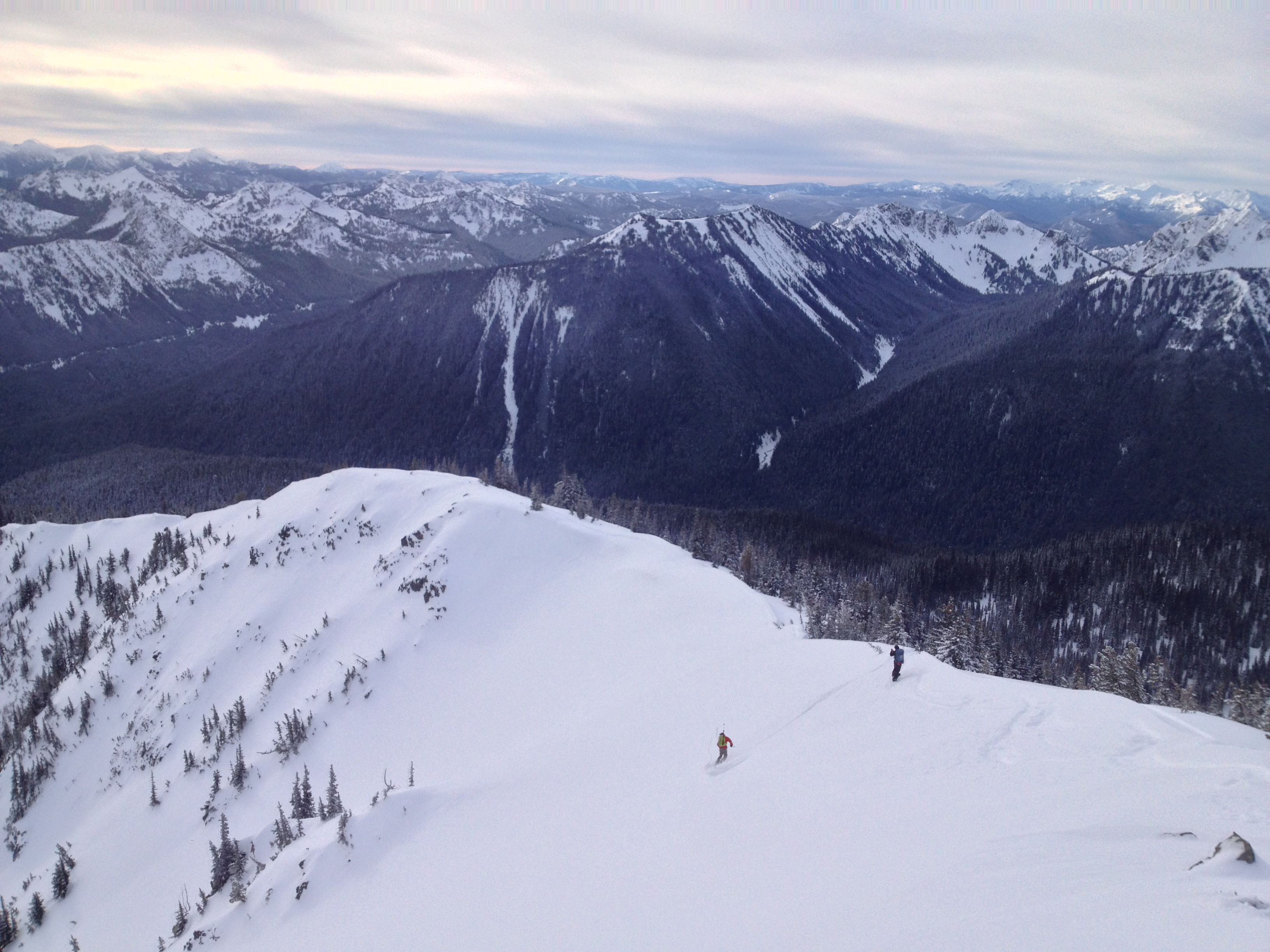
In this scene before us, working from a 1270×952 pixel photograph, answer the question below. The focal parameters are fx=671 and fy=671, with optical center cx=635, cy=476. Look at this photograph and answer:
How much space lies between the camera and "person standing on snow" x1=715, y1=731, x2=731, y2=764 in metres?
31.7

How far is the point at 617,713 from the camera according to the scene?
44.1m

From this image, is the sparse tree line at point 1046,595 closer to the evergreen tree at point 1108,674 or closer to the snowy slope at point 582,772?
the evergreen tree at point 1108,674

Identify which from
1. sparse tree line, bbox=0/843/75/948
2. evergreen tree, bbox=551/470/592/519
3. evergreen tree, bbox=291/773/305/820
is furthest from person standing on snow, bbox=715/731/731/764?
evergreen tree, bbox=551/470/592/519

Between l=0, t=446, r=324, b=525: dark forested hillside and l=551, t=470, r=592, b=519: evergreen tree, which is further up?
l=551, t=470, r=592, b=519: evergreen tree

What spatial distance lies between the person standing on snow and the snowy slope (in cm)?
51

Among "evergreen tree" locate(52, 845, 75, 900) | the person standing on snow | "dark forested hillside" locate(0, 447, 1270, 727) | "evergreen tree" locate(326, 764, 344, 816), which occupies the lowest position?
"evergreen tree" locate(52, 845, 75, 900)

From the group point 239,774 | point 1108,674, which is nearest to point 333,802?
point 239,774

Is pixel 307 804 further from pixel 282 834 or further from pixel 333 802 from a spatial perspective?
pixel 333 802

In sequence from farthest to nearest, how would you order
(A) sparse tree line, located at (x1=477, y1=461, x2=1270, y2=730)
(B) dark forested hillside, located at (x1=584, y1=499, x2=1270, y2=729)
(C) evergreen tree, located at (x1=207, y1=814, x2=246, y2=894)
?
1. (B) dark forested hillside, located at (x1=584, y1=499, x2=1270, y2=729)
2. (A) sparse tree line, located at (x1=477, y1=461, x2=1270, y2=730)
3. (C) evergreen tree, located at (x1=207, y1=814, x2=246, y2=894)

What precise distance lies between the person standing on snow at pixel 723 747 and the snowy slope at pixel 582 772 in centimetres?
51

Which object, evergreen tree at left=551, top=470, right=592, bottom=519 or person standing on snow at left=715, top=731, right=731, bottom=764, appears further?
evergreen tree at left=551, top=470, right=592, bottom=519

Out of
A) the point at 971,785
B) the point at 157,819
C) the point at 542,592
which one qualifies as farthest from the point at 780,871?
the point at 157,819

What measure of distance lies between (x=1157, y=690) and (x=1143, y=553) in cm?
7782

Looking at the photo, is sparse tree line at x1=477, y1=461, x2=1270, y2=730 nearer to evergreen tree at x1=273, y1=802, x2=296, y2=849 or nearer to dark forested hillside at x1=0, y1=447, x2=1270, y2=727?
dark forested hillside at x1=0, y1=447, x2=1270, y2=727
